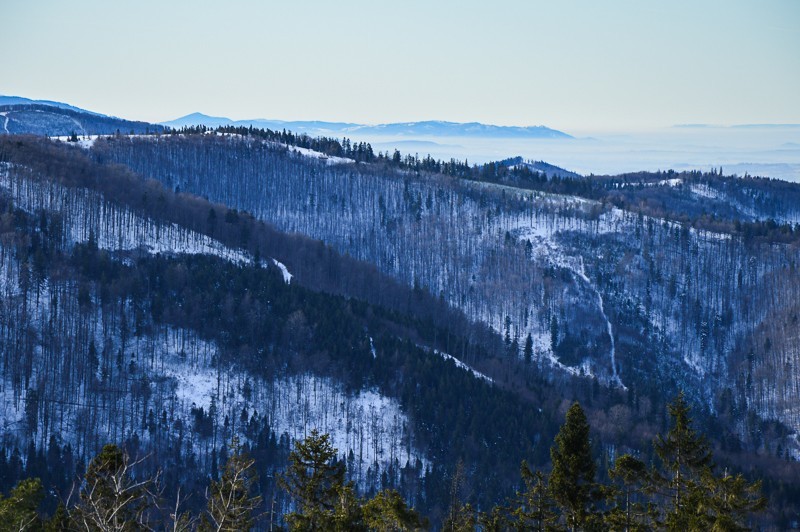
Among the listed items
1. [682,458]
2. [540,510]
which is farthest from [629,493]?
[540,510]

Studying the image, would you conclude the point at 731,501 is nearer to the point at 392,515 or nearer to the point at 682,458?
the point at 682,458

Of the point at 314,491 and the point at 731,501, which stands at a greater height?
the point at 731,501

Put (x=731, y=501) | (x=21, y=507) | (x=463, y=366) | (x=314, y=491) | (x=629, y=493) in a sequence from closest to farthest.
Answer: (x=731, y=501)
(x=629, y=493)
(x=314, y=491)
(x=21, y=507)
(x=463, y=366)

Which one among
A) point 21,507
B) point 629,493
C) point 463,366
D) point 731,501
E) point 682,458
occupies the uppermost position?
point 682,458

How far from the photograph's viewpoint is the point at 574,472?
35.3 meters

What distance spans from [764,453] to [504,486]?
70.1 m

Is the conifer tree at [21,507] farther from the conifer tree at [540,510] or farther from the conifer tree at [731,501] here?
the conifer tree at [731,501]

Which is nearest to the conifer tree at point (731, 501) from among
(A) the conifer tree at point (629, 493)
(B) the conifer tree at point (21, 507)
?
(A) the conifer tree at point (629, 493)

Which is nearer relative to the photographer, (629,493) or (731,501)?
Result: (731,501)

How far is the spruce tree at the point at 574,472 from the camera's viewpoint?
34812 mm

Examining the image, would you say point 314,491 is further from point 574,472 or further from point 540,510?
point 574,472

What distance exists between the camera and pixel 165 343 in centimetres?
15262

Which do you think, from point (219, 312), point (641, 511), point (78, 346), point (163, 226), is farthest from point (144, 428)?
point (641, 511)

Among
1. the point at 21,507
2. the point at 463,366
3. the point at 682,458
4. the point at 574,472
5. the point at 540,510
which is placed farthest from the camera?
the point at 463,366
